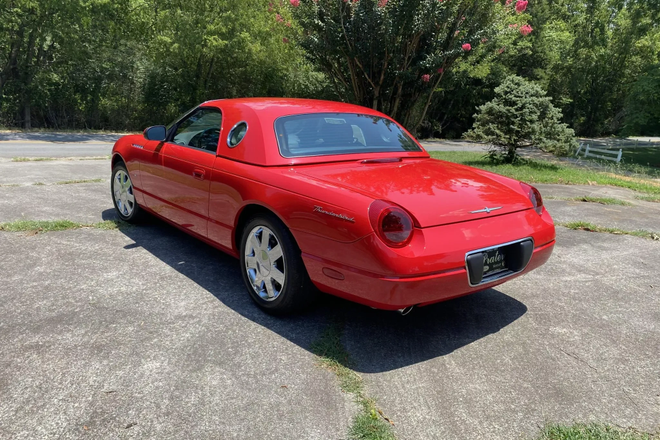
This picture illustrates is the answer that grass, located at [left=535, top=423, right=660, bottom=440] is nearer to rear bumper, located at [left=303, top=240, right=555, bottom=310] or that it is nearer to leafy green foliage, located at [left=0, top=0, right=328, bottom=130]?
rear bumper, located at [left=303, top=240, right=555, bottom=310]

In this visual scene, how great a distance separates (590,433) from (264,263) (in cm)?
215

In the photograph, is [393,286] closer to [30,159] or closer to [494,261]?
[494,261]

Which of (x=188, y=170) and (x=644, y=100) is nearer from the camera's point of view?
(x=188, y=170)

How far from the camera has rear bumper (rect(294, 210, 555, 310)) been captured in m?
2.74

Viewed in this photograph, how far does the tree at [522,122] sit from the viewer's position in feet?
42.2

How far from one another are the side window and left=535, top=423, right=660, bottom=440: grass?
10.0 ft

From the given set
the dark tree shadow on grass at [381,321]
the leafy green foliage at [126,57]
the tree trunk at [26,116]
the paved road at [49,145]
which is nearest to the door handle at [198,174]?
the dark tree shadow on grass at [381,321]

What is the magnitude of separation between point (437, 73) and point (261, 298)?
438 inches

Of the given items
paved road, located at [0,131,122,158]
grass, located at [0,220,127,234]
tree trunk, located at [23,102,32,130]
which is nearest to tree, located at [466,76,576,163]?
grass, located at [0,220,127,234]

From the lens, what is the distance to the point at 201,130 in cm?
438

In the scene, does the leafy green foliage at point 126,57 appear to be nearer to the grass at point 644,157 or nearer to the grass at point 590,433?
the grass at point 644,157

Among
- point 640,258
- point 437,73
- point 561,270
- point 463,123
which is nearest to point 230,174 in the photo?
point 561,270

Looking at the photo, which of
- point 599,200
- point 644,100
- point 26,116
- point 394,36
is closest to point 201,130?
point 599,200

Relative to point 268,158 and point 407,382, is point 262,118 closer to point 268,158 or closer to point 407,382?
point 268,158
